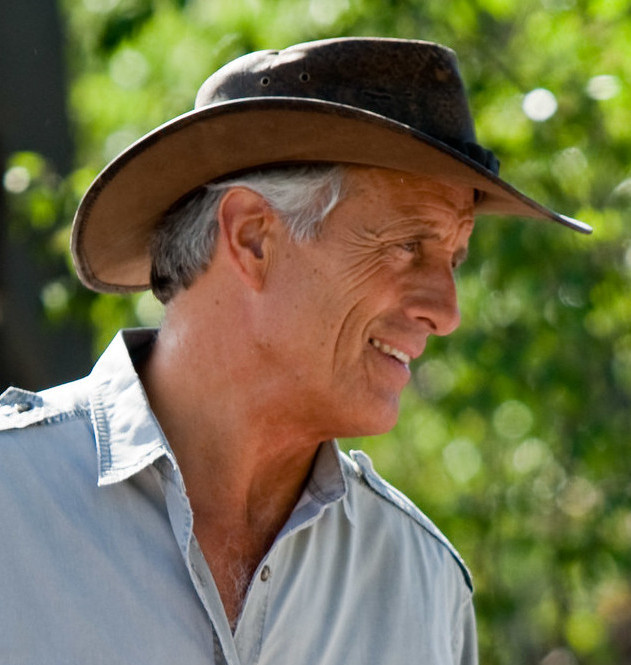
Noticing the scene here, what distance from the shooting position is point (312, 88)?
8.45 ft

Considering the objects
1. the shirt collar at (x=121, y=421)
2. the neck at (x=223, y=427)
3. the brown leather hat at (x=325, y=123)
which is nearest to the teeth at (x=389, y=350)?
the neck at (x=223, y=427)

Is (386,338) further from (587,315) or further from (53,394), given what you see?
(587,315)

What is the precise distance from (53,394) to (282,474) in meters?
0.50

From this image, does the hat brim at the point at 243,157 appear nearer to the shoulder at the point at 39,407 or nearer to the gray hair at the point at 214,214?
the gray hair at the point at 214,214

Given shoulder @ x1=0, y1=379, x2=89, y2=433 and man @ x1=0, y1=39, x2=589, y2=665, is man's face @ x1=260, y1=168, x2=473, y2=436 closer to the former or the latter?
man @ x1=0, y1=39, x2=589, y2=665

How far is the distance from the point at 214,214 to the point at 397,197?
382 millimetres

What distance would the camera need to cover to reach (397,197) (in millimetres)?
2689

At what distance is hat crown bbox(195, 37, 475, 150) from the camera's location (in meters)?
2.58

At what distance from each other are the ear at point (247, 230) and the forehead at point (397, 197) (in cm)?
18

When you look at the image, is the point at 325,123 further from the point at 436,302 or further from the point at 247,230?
the point at 436,302

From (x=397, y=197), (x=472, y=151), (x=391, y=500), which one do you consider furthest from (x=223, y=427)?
(x=472, y=151)

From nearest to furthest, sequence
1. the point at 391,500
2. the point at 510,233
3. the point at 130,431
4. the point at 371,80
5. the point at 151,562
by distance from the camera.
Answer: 1. the point at 151,562
2. the point at 130,431
3. the point at 371,80
4. the point at 391,500
5. the point at 510,233

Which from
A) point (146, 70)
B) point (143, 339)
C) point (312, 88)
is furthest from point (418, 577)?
point (146, 70)

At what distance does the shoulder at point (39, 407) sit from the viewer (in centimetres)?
243
